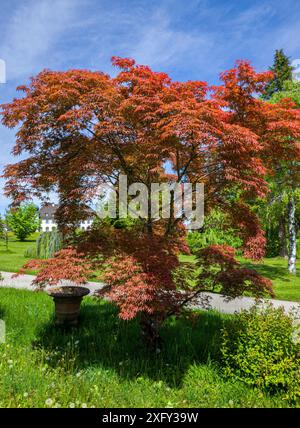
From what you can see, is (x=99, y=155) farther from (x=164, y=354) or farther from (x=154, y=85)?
(x=164, y=354)

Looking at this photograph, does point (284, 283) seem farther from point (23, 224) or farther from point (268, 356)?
point (23, 224)

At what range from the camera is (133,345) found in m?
5.48

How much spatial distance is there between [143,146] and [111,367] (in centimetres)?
330

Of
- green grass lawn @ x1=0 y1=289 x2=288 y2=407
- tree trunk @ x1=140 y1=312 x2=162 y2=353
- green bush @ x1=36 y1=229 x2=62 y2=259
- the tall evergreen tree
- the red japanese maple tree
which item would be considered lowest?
green grass lawn @ x1=0 y1=289 x2=288 y2=407

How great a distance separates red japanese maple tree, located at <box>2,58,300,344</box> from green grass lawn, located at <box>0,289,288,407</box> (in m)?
0.67

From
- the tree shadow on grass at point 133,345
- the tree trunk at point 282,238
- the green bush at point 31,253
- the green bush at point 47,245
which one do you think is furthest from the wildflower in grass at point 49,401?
the tree trunk at point 282,238

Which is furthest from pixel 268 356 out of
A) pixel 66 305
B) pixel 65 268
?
pixel 66 305

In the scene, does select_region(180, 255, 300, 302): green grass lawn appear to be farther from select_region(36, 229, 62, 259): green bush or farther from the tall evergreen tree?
the tall evergreen tree

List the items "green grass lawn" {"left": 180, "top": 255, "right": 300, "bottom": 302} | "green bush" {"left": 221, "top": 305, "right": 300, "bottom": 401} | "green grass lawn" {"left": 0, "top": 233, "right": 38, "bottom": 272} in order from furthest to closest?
"green grass lawn" {"left": 0, "top": 233, "right": 38, "bottom": 272}, "green grass lawn" {"left": 180, "top": 255, "right": 300, "bottom": 302}, "green bush" {"left": 221, "top": 305, "right": 300, "bottom": 401}

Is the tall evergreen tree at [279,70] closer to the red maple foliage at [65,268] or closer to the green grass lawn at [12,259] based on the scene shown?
the green grass lawn at [12,259]

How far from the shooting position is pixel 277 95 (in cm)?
1343

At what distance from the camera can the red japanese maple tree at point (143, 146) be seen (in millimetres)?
4074

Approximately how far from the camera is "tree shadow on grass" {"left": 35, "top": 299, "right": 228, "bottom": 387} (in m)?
4.81

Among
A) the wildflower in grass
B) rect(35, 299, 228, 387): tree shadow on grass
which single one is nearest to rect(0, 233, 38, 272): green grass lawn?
rect(35, 299, 228, 387): tree shadow on grass
